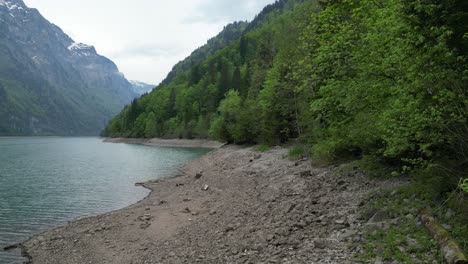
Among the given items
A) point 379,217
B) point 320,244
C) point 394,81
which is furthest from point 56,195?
point 394,81

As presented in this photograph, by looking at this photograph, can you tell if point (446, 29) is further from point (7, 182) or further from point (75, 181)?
point (7, 182)

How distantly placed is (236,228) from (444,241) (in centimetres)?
953

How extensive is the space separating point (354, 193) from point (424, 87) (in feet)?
25.1

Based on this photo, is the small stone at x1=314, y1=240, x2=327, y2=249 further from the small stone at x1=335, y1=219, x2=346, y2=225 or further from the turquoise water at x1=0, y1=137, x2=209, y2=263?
the turquoise water at x1=0, y1=137, x2=209, y2=263

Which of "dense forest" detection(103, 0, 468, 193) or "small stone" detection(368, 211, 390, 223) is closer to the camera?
"dense forest" detection(103, 0, 468, 193)

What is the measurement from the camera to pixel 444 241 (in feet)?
30.9

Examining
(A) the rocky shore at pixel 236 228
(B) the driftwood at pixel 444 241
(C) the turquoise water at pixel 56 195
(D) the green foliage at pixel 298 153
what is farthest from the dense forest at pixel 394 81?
(C) the turquoise water at pixel 56 195

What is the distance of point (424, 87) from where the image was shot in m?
10.8

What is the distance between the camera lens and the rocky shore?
41.6 ft

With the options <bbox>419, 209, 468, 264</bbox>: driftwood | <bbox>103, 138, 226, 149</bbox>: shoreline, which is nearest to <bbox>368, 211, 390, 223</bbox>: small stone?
<bbox>419, 209, 468, 264</bbox>: driftwood

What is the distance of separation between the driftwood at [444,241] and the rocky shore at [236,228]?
2.21 metres

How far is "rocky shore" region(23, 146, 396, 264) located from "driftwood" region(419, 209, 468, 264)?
221 cm

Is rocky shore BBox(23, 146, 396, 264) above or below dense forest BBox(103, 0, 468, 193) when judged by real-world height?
below

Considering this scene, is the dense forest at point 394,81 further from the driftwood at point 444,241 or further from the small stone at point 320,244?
the small stone at point 320,244
